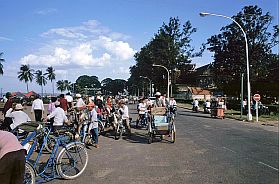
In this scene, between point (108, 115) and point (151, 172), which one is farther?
point (108, 115)

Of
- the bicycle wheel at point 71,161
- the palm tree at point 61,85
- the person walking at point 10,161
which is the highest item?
the palm tree at point 61,85

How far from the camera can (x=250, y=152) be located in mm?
9320

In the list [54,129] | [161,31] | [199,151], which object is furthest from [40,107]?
[161,31]

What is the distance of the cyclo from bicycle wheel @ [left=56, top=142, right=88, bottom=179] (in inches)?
175

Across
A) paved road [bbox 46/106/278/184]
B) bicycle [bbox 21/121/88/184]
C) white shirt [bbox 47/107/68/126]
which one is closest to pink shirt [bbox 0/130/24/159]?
bicycle [bbox 21/121/88/184]

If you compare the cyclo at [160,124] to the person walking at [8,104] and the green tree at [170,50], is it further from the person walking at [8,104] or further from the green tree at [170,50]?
the green tree at [170,50]

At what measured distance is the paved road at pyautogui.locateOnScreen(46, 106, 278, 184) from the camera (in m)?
6.38

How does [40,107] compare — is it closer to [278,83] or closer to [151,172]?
[151,172]

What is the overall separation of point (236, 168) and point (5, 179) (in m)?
5.61

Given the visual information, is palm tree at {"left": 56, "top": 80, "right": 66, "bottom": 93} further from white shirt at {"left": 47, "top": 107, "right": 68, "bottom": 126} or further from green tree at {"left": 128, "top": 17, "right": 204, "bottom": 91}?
white shirt at {"left": 47, "top": 107, "right": 68, "bottom": 126}

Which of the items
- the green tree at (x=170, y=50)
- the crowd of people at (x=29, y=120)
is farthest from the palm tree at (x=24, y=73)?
the crowd of people at (x=29, y=120)

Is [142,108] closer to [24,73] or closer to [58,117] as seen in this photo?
[58,117]

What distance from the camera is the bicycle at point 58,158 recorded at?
577 centimetres

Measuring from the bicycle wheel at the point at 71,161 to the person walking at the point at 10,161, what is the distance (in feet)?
9.84
